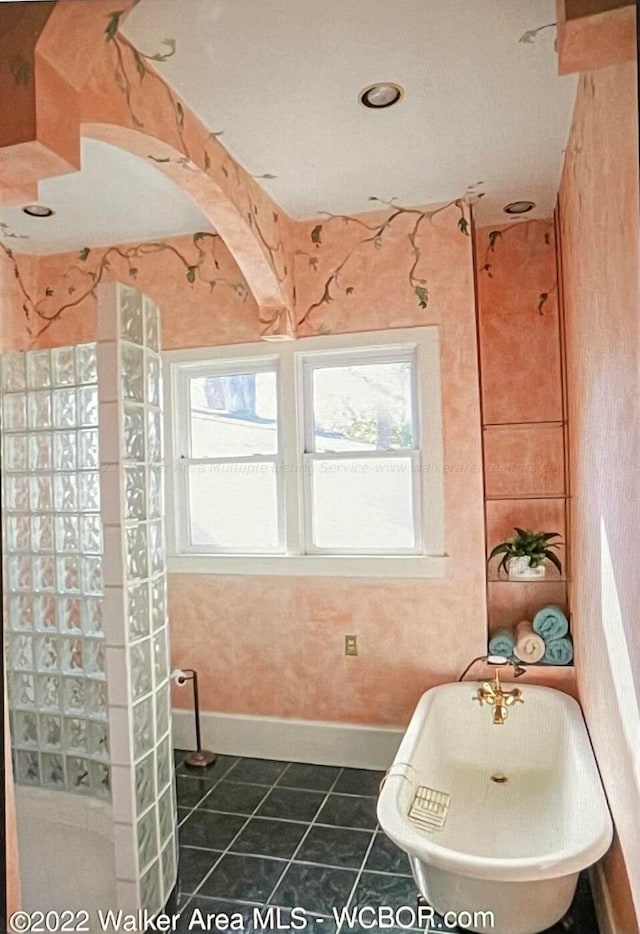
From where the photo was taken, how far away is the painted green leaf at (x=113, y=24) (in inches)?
36.7

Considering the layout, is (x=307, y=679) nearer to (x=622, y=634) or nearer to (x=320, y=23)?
(x=622, y=634)

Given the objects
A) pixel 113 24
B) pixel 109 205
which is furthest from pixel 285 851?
pixel 109 205

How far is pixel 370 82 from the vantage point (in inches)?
50.3

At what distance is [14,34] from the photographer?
83cm

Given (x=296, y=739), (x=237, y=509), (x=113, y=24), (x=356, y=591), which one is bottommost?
(x=296, y=739)

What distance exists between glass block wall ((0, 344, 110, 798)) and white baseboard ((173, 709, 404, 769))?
0.46 m

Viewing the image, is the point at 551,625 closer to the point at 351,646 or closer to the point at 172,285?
the point at 351,646

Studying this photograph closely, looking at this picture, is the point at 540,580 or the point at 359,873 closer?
the point at 359,873

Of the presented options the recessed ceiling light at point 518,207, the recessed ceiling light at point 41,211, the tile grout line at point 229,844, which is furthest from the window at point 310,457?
the tile grout line at point 229,844

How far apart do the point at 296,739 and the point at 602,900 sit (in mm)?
838

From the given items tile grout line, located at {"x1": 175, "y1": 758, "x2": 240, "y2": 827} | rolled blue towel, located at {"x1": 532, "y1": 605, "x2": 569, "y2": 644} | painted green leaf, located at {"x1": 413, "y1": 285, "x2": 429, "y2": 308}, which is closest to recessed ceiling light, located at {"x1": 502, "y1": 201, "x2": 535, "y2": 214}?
painted green leaf, located at {"x1": 413, "y1": 285, "x2": 429, "y2": 308}

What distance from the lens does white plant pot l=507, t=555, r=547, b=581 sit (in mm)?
1714

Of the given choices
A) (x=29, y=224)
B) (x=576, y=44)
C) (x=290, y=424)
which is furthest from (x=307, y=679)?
(x=576, y=44)

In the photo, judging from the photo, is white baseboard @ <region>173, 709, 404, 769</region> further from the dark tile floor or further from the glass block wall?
the glass block wall
